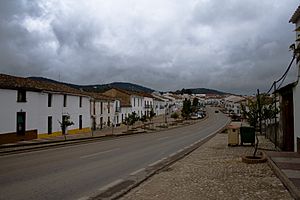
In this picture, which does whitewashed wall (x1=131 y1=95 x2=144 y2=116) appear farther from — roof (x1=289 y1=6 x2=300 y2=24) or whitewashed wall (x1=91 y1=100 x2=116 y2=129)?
roof (x1=289 y1=6 x2=300 y2=24)

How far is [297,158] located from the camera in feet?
41.7

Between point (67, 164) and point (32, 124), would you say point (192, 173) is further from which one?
point (32, 124)

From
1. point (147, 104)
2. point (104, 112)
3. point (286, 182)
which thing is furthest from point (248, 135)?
point (147, 104)

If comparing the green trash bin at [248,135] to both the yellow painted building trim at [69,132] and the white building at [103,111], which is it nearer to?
the yellow painted building trim at [69,132]

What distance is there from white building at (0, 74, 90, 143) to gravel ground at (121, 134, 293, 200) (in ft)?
67.7

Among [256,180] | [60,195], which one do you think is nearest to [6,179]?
[60,195]

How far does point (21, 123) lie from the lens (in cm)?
3153

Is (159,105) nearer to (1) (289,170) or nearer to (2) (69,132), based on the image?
(2) (69,132)

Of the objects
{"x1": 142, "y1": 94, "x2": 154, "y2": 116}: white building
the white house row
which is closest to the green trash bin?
the white house row

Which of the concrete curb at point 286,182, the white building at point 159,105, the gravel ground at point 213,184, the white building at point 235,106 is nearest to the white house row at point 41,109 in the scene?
the gravel ground at point 213,184

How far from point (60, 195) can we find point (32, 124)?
2641 cm

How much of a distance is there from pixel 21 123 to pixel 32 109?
217cm

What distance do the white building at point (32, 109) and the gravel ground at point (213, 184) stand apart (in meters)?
20.6

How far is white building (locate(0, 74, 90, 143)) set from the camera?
29109 millimetres
